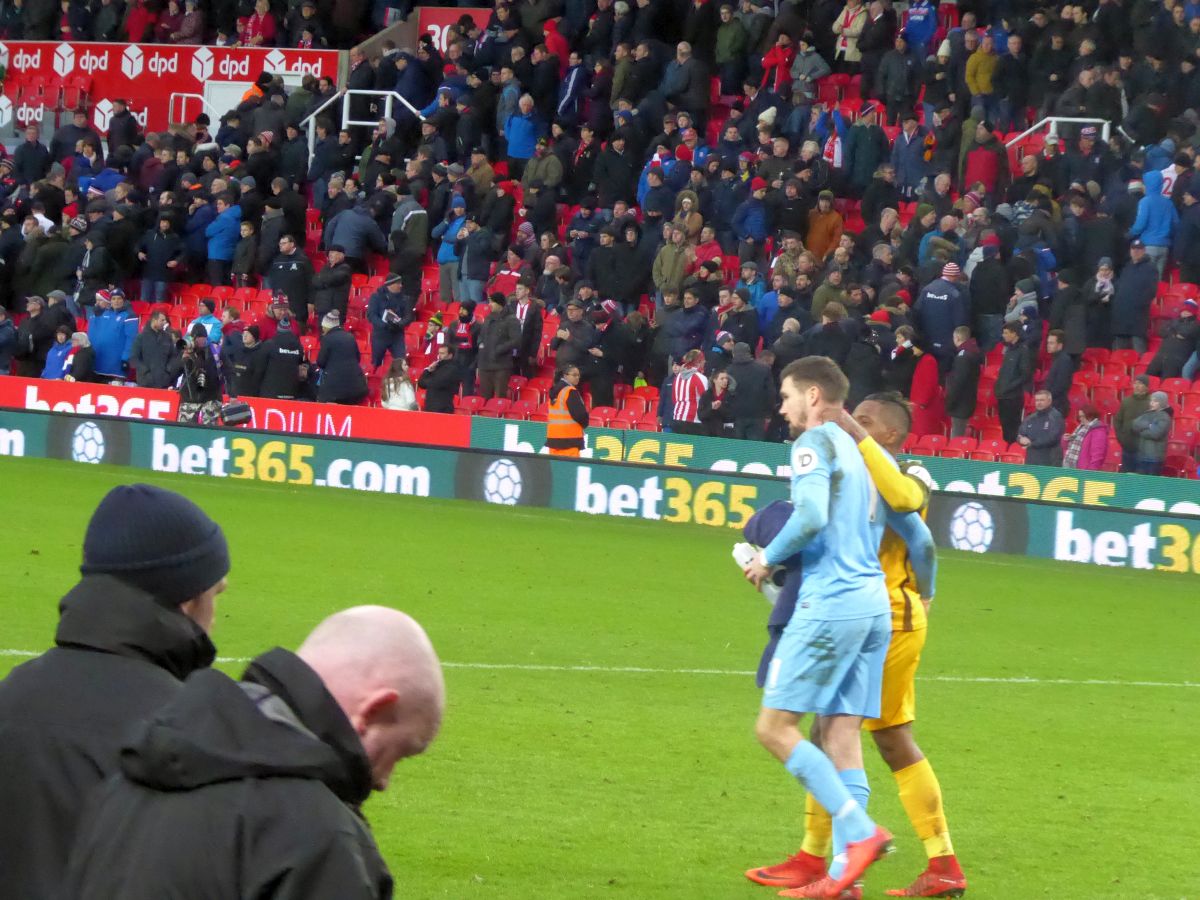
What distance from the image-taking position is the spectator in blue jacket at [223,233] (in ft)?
97.5

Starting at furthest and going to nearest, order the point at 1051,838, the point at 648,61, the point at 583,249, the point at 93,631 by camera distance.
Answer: the point at 648,61 < the point at 583,249 < the point at 1051,838 < the point at 93,631

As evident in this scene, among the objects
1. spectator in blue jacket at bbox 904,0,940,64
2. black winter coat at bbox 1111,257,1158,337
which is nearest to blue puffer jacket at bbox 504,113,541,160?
spectator in blue jacket at bbox 904,0,940,64

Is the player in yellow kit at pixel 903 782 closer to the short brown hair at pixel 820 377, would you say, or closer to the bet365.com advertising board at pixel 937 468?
the short brown hair at pixel 820 377

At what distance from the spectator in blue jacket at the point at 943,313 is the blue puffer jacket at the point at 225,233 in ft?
36.7

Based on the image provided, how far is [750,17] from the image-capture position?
2898 cm

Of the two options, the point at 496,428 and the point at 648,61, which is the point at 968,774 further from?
the point at 648,61

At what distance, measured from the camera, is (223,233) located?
29.8m

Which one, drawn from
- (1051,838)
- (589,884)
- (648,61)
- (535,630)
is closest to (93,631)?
(589,884)

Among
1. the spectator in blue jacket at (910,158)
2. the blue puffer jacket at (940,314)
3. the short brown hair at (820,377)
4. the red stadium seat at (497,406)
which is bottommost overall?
the red stadium seat at (497,406)

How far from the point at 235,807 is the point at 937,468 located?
19644 mm

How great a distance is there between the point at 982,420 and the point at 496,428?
5744 mm

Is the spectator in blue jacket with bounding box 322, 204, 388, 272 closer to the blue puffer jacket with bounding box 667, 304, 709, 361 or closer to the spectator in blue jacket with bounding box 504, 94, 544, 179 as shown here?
the spectator in blue jacket with bounding box 504, 94, 544, 179

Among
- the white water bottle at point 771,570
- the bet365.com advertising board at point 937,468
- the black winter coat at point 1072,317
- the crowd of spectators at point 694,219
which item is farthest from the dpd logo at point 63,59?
the white water bottle at point 771,570

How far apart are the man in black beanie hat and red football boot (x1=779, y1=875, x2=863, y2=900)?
388cm
